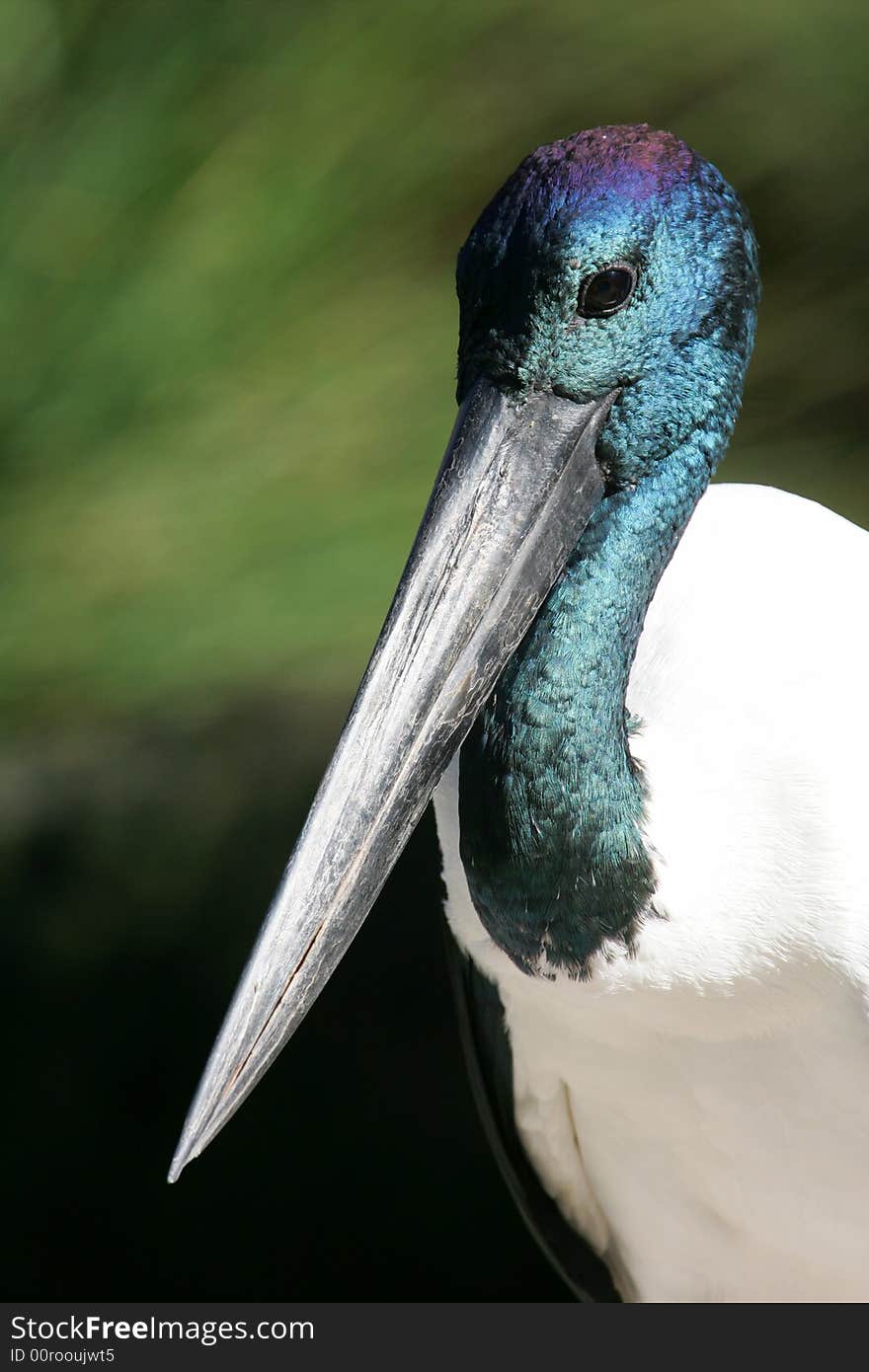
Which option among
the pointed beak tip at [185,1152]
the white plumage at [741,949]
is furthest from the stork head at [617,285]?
the pointed beak tip at [185,1152]

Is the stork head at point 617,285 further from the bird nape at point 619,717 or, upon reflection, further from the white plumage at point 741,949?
the white plumage at point 741,949

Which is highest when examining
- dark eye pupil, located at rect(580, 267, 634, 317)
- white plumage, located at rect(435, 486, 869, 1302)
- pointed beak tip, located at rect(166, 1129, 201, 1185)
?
dark eye pupil, located at rect(580, 267, 634, 317)

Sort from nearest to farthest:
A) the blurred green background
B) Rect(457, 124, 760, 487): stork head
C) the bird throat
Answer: Rect(457, 124, 760, 487): stork head
the bird throat
the blurred green background

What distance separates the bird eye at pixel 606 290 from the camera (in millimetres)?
1206

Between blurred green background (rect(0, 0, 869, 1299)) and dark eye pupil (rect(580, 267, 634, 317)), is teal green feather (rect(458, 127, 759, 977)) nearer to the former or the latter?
dark eye pupil (rect(580, 267, 634, 317))

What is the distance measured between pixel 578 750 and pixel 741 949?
223 millimetres

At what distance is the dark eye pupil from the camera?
1.21 m

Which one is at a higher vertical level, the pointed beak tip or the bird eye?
the bird eye

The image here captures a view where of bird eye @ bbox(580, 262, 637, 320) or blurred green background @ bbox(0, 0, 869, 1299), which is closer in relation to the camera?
bird eye @ bbox(580, 262, 637, 320)

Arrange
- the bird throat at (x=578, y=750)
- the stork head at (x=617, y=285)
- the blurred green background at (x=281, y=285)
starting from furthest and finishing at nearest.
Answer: the blurred green background at (x=281, y=285)
the bird throat at (x=578, y=750)
the stork head at (x=617, y=285)

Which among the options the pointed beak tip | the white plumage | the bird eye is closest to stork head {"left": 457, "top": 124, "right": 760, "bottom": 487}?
Answer: the bird eye

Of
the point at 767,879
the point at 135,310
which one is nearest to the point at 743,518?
the point at 767,879

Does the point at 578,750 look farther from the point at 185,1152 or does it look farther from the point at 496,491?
the point at 185,1152

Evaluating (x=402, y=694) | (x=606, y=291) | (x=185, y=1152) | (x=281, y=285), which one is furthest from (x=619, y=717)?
(x=281, y=285)
